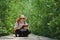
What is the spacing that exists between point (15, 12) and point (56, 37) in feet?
35.0

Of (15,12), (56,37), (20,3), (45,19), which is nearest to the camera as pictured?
(56,37)

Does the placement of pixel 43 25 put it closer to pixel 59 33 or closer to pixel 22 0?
pixel 59 33

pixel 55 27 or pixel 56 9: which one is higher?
pixel 56 9

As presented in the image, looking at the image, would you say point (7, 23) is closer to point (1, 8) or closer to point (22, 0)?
point (1, 8)

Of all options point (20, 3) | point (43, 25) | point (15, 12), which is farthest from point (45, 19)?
point (20, 3)

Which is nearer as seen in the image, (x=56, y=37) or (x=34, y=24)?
(x=56, y=37)

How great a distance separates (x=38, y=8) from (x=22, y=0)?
31.3 feet

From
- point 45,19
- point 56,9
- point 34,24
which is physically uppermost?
point 56,9

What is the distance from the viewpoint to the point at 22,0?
26.5 meters

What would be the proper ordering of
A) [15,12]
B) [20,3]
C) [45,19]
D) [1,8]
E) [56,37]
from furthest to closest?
1. [20,3]
2. [15,12]
3. [1,8]
4. [45,19]
5. [56,37]

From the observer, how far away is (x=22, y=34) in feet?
47.4

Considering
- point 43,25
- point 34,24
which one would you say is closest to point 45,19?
point 43,25

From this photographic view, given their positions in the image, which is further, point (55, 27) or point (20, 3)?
point (20, 3)

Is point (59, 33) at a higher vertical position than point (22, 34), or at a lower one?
higher
